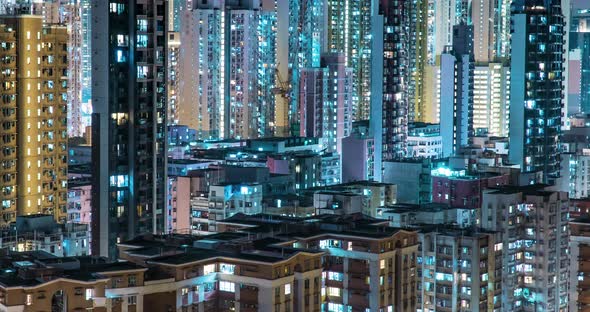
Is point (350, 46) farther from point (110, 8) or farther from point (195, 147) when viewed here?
point (110, 8)

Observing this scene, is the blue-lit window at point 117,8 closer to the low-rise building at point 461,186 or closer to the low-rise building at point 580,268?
the low-rise building at point 580,268

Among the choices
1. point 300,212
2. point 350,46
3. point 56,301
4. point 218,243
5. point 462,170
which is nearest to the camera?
point 56,301

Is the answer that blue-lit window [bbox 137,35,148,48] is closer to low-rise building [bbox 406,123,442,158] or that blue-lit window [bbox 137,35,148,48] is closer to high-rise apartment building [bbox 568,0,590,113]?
low-rise building [bbox 406,123,442,158]

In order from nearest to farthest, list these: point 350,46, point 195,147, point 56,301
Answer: point 56,301 < point 195,147 < point 350,46

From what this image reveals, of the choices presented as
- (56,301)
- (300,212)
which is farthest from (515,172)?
(56,301)

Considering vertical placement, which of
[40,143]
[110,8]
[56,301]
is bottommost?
[56,301]

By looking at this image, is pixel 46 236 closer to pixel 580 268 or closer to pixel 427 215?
pixel 427 215

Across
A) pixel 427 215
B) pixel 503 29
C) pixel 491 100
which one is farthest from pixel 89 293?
pixel 503 29
